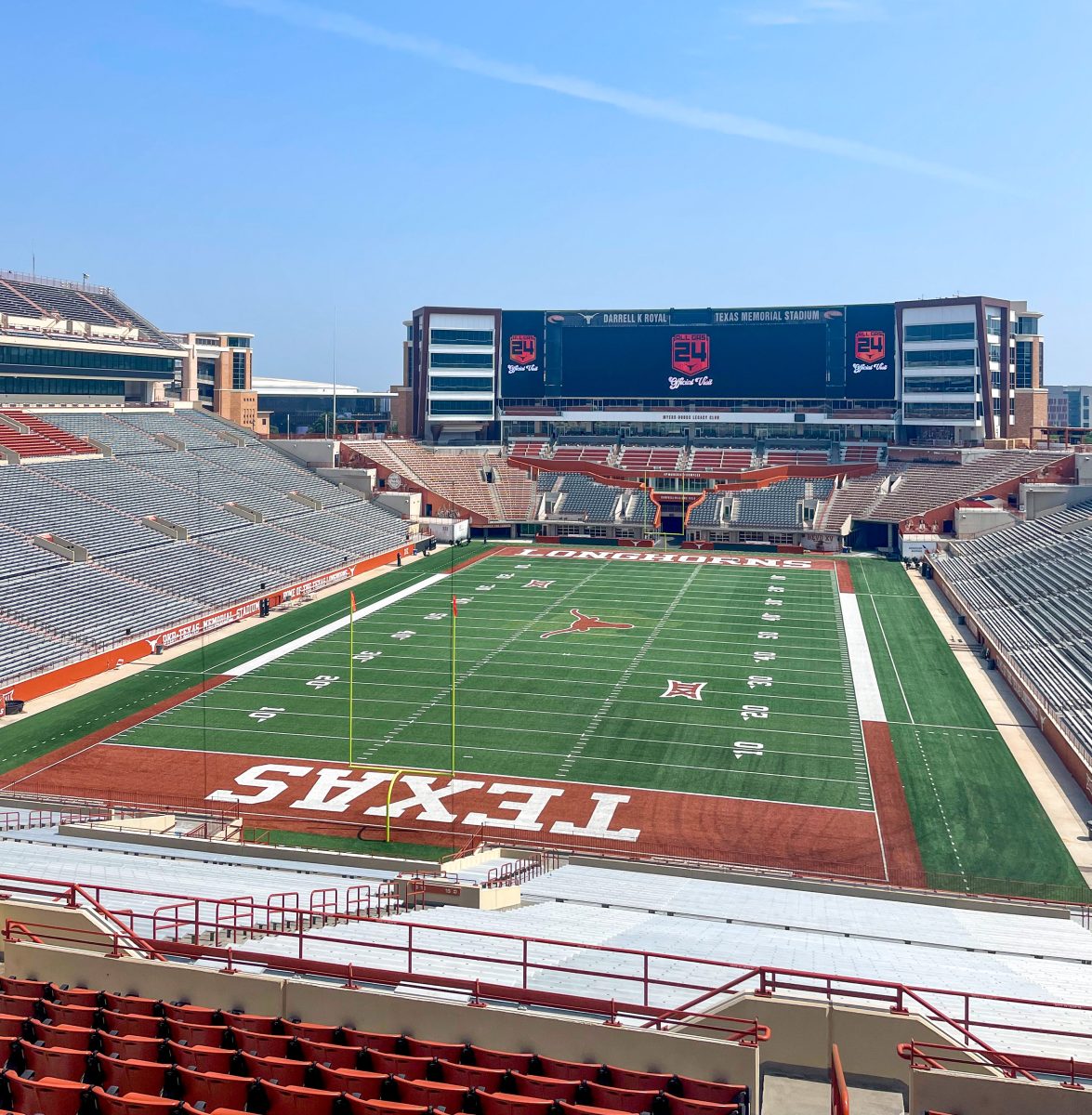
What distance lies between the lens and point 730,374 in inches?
Answer: 2832

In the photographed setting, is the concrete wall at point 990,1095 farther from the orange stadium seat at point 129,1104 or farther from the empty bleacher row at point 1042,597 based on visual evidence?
the empty bleacher row at point 1042,597

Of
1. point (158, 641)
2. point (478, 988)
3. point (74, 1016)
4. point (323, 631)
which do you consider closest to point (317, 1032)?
point (478, 988)

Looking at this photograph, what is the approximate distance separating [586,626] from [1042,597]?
1536 centimetres

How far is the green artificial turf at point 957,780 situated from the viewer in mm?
20578

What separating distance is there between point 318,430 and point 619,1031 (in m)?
96.7

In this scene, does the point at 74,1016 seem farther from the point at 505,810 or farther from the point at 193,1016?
the point at 505,810

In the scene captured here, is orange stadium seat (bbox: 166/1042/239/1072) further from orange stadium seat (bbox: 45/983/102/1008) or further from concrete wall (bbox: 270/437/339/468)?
concrete wall (bbox: 270/437/339/468)

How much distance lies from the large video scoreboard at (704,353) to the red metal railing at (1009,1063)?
65112mm

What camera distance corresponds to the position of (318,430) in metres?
102

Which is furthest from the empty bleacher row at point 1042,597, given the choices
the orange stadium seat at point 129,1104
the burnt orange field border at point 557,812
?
the orange stadium seat at point 129,1104

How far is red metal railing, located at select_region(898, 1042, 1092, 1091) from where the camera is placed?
7.70 metres

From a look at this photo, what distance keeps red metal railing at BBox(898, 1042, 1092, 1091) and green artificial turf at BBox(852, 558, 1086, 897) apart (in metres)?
12.1

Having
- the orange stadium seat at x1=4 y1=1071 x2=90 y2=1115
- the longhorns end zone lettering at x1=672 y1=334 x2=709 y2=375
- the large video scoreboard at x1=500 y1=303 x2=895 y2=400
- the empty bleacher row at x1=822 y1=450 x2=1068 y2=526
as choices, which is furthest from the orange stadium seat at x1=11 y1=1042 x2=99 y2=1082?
the longhorns end zone lettering at x1=672 y1=334 x2=709 y2=375

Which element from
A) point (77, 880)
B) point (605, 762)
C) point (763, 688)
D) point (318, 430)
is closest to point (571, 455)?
point (318, 430)
